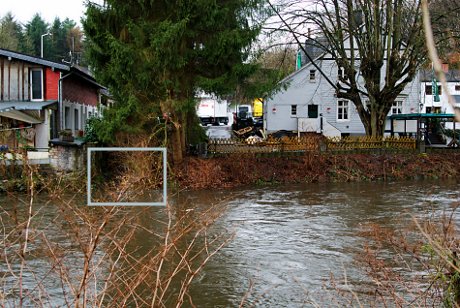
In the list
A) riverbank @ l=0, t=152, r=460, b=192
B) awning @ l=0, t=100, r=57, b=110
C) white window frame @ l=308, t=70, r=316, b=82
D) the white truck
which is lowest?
riverbank @ l=0, t=152, r=460, b=192

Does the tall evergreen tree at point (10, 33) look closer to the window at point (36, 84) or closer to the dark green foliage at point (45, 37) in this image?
the dark green foliage at point (45, 37)

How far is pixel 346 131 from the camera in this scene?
46.4m

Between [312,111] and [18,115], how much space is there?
25.4 meters

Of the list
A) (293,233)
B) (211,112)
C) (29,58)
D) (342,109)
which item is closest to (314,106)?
(342,109)

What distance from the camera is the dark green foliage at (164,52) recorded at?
900 inches

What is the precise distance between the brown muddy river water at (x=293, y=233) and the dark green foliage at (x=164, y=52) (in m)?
4.02

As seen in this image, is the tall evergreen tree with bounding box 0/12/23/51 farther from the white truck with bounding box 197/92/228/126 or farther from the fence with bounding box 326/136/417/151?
the fence with bounding box 326/136/417/151

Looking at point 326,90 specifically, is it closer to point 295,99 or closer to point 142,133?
point 295,99

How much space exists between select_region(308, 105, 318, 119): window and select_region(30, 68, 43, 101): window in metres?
23.2

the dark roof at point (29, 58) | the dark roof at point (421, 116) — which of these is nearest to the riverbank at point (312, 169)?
the dark roof at point (421, 116)

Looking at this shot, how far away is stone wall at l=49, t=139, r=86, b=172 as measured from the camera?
22797 mm

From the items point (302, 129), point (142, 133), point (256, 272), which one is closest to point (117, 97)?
point (142, 133)

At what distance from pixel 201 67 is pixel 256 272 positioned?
15531 millimetres

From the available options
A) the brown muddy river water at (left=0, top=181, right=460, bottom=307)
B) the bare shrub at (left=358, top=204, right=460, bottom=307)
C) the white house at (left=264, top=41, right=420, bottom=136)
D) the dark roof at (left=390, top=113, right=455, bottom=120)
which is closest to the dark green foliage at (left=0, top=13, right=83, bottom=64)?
the white house at (left=264, top=41, right=420, bottom=136)
